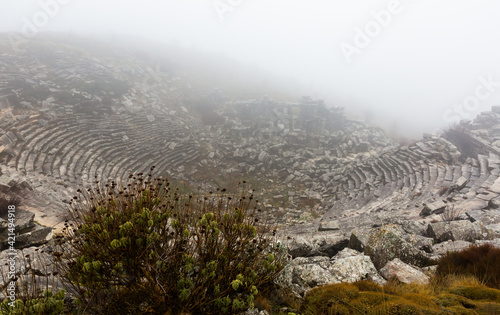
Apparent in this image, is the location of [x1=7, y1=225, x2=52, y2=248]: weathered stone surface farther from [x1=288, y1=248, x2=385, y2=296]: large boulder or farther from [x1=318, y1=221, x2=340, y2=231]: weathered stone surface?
[x1=318, y1=221, x2=340, y2=231]: weathered stone surface

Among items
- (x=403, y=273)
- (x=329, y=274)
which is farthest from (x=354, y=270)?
(x=403, y=273)

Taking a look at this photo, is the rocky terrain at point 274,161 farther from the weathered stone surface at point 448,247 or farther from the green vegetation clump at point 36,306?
the green vegetation clump at point 36,306

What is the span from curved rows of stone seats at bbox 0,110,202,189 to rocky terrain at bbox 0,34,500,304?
107 millimetres

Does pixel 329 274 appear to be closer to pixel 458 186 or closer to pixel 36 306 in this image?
pixel 36 306

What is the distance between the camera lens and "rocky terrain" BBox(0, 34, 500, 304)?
6.77 meters

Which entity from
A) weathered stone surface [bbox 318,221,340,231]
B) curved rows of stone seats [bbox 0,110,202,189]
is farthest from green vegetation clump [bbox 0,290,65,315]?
curved rows of stone seats [bbox 0,110,202,189]

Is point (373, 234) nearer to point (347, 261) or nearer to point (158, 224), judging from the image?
point (347, 261)

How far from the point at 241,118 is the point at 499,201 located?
25.5 m

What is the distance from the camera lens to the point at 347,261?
4723 mm

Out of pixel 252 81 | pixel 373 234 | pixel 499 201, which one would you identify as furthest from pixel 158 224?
pixel 252 81

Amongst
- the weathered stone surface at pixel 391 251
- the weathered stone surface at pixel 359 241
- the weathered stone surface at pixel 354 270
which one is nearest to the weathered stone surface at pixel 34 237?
the weathered stone surface at pixel 354 270

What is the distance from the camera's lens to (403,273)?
14.7 feet

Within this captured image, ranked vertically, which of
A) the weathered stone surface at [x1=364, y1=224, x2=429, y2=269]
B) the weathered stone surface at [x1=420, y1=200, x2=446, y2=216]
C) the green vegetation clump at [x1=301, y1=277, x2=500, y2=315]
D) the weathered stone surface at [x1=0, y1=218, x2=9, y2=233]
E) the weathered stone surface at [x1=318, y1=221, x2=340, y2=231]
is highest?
the weathered stone surface at [x1=0, y1=218, x2=9, y2=233]

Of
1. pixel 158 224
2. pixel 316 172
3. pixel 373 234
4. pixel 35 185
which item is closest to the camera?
pixel 158 224
